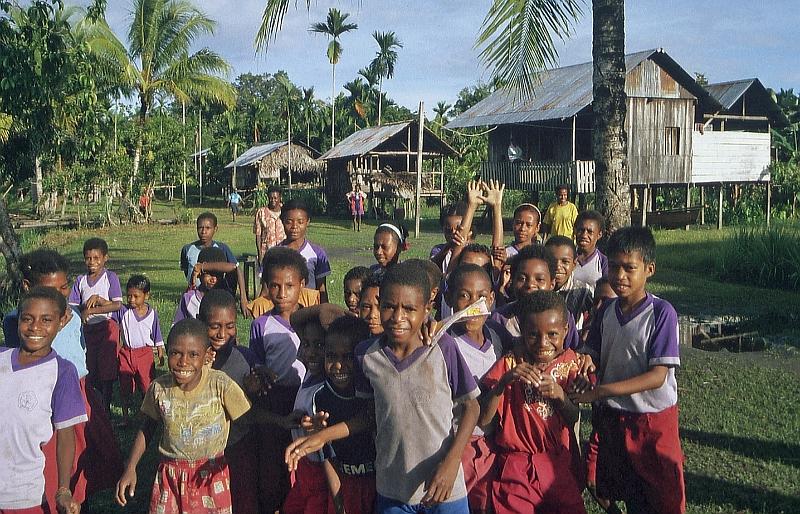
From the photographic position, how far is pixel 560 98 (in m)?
22.4

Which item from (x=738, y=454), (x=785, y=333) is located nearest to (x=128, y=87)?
(x=785, y=333)

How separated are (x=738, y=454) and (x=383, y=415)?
10.7ft

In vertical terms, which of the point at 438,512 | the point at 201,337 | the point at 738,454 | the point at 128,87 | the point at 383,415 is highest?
the point at 128,87

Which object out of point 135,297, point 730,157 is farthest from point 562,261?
point 730,157

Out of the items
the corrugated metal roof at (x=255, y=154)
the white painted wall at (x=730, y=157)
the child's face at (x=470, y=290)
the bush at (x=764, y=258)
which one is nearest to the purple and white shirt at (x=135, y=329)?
the child's face at (x=470, y=290)

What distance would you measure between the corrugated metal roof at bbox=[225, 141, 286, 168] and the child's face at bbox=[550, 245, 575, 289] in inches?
1453

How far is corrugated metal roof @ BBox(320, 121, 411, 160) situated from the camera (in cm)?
3097

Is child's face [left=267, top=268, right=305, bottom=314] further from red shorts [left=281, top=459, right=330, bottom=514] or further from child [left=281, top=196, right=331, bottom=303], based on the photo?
child [left=281, top=196, right=331, bottom=303]

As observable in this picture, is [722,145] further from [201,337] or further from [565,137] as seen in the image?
[201,337]

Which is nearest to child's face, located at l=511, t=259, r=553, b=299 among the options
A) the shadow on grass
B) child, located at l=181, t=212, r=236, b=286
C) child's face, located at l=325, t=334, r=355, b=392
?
child's face, located at l=325, t=334, r=355, b=392

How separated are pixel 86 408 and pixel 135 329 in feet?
7.99

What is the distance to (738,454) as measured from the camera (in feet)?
17.1

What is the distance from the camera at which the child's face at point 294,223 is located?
546 centimetres

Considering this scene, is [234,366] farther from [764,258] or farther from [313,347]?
[764,258]
